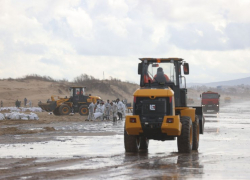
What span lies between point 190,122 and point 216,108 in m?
45.3

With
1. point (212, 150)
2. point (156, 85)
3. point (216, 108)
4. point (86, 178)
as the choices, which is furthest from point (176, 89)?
point (216, 108)

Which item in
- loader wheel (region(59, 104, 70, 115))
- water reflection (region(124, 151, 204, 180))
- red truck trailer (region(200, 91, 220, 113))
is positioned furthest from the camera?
red truck trailer (region(200, 91, 220, 113))

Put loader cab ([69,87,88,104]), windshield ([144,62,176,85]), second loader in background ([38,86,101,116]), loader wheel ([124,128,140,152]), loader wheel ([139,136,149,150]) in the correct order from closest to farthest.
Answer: loader wheel ([124,128,140,152])
windshield ([144,62,176,85])
loader wheel ([139,136,149,150])
second loader in background ([38,86,101,116])
loader cab ([69,87,88,104])

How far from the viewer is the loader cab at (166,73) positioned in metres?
16.4

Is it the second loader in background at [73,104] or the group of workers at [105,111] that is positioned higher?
the second loader in background at [73,104]

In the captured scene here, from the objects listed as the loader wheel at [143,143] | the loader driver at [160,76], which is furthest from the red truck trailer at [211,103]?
the loader driver at [160,76]

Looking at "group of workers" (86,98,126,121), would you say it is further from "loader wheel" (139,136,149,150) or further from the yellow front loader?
the yellow front loader

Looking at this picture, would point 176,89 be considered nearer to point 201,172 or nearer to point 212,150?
point 212,150

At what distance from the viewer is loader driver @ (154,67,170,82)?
53.3 ft

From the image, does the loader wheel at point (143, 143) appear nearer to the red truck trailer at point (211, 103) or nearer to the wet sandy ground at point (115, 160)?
the wet sandy ground at point (115, 160)

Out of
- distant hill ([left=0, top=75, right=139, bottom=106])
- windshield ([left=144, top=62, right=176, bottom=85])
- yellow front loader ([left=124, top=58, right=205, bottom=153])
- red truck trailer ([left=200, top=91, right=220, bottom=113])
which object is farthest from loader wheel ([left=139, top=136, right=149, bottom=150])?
distant hill ([left=0, top=75, right=139, bottom=106])

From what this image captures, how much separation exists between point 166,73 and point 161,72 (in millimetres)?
174

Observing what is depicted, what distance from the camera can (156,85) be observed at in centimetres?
1614

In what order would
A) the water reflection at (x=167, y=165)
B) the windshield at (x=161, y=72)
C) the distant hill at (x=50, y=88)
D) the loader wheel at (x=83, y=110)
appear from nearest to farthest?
the water reflection at (x=167, y=165) < the windshield at (x=161, y=72) < the loader wheel at (x=83, y=110) < the distant hill at (x=50, y=88)
